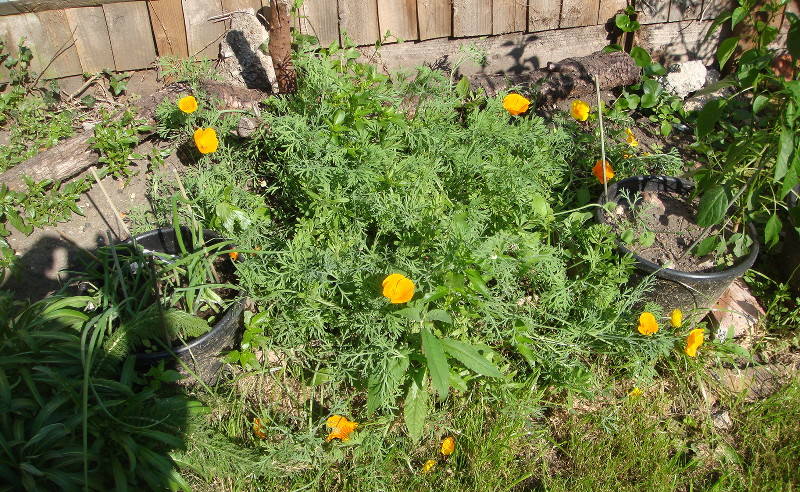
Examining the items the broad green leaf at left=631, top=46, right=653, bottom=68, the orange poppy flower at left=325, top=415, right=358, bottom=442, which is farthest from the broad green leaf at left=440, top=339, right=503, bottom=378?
the broad green leaf at left=631, top=46, right=653, bottom=68

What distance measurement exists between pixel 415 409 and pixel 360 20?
2532mm

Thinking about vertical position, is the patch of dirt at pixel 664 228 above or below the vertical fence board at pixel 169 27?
below

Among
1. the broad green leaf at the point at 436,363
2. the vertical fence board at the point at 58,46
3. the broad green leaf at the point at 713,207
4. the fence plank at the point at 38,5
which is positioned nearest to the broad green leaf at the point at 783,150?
the broad green leaf at the point at 713,207

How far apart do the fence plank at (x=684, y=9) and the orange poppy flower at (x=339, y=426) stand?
139 inches

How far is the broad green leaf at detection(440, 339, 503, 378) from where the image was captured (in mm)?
2030

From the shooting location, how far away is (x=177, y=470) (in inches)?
80.5

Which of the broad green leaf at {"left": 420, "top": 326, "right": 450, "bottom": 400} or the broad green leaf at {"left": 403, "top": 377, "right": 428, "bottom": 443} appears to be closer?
the broad green leaf at {"left": 420, "top": 326, "right": 450, "bottom": 400}

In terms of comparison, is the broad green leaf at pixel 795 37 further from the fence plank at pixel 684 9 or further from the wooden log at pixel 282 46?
the wooden log at pixel 282 46

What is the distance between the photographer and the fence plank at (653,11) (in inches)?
152

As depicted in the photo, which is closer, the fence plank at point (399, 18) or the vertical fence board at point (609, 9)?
the fence plank at point (399, 18)

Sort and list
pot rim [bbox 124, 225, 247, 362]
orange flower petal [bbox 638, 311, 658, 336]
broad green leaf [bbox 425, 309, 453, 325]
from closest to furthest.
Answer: broad green leaf [bbox 425, 309, 453, 325]
pot rim [bbox 124, 225, 247, 362]
orange flower petal [bbox 638, 311, 658, 336]

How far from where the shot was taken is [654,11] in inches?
153

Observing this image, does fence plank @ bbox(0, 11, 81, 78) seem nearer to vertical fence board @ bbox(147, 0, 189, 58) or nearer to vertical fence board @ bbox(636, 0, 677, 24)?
vertical fence board @ bbox(147, 0, 189, 58)

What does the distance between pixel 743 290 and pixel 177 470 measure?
9.26ft
